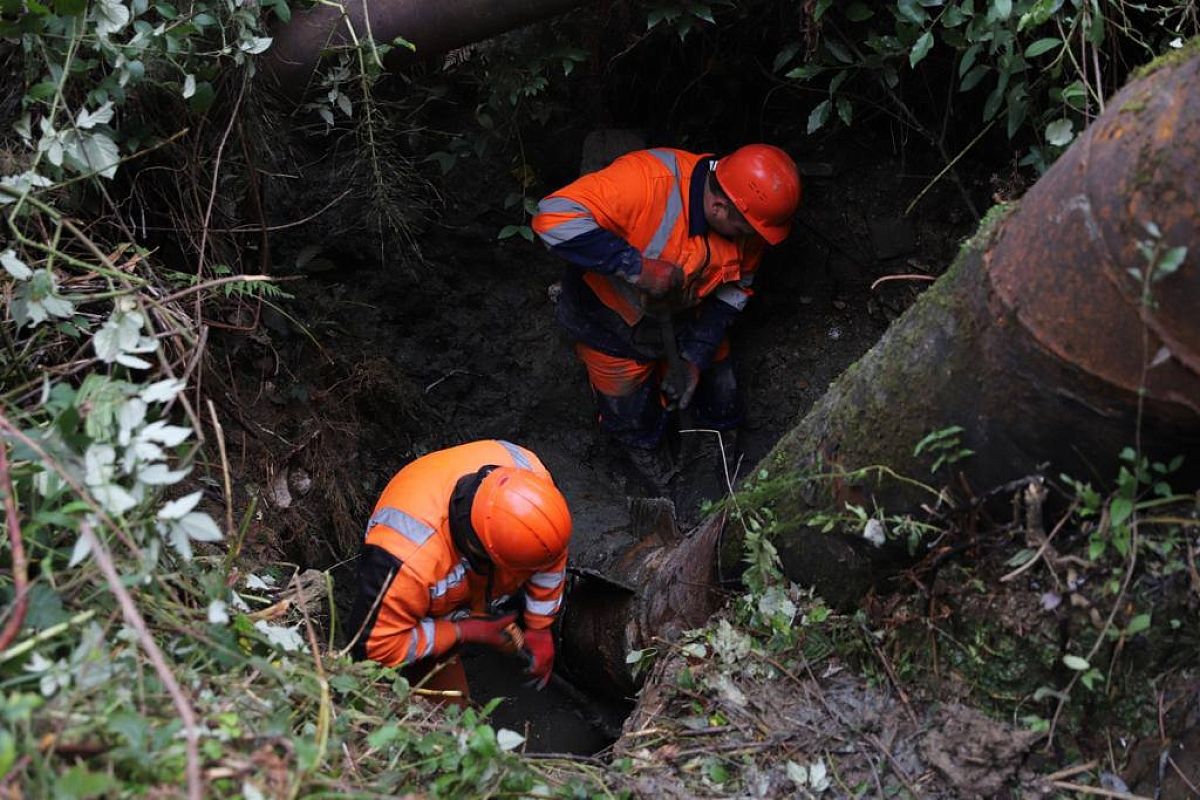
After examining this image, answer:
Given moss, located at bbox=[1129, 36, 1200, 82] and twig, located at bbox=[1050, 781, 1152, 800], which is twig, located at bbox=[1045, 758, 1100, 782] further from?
moss, located at bbox=[1129, 36, 1200, 82]

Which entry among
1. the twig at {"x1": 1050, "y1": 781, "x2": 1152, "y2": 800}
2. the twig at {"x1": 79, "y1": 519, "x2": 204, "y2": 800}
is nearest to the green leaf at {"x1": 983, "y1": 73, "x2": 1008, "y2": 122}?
the twig at {"x1": 1050, "y1": 781, "x2": 1152, "y2": 800}

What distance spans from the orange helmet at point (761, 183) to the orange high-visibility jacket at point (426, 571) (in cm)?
142

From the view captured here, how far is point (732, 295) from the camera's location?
4117 millimetres

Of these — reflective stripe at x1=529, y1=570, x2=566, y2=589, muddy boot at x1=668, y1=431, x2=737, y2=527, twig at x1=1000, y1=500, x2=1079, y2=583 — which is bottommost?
muddy boot at x1=668, y1=431, x2=737, y2=527

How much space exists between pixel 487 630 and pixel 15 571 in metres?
1.72

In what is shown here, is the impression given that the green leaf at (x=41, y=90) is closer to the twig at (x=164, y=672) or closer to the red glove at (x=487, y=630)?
the twig at (x=164, y=672)

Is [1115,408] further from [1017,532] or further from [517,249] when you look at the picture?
[517,249]

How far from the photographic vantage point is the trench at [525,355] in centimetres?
370

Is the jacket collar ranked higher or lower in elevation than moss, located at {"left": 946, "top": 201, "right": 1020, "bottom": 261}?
lower

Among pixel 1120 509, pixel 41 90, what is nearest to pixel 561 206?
pixel 41 90

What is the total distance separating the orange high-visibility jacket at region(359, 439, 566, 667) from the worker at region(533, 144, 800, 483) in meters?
1.11

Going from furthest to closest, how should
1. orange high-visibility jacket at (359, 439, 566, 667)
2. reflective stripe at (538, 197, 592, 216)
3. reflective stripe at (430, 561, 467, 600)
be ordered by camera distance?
reflective stripe at (538, 197, 592, 216) < reflective stripe at (430, 561, 467, 600) < orange high-visibility jacket at (359, 439, 566, 667)

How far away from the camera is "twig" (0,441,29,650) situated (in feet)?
4.75

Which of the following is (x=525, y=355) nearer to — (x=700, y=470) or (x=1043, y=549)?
(x=700, y=470)
